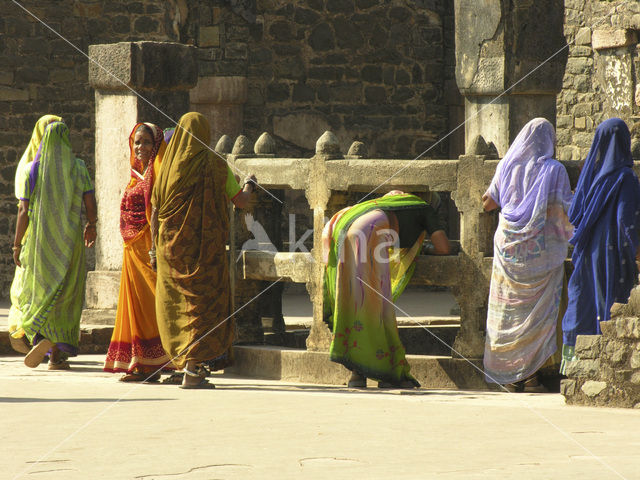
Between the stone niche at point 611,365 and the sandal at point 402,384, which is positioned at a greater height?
the stone niche at point 611,365

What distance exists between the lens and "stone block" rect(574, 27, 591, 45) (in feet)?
46.3

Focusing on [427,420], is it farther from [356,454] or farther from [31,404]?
[31,404]

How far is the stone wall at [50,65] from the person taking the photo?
46.0 feet

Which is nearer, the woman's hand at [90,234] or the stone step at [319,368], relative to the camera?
the stone step at [319,368]

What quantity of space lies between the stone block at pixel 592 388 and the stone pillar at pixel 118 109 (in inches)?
158

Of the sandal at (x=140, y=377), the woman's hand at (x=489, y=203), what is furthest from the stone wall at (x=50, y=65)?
the woman's hand at (x=489, y=203)

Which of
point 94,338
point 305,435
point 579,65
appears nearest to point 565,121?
point 579,65

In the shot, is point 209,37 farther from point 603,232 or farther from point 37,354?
point 603,232

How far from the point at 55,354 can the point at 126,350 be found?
76 centimetres

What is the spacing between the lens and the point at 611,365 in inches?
260

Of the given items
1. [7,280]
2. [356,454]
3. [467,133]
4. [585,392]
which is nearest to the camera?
[356,454]

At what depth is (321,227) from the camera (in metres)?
8.45

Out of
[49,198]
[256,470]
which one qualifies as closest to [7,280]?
[49,198]

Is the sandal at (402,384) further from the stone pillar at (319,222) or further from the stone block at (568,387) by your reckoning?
the stone block at (568,387)
